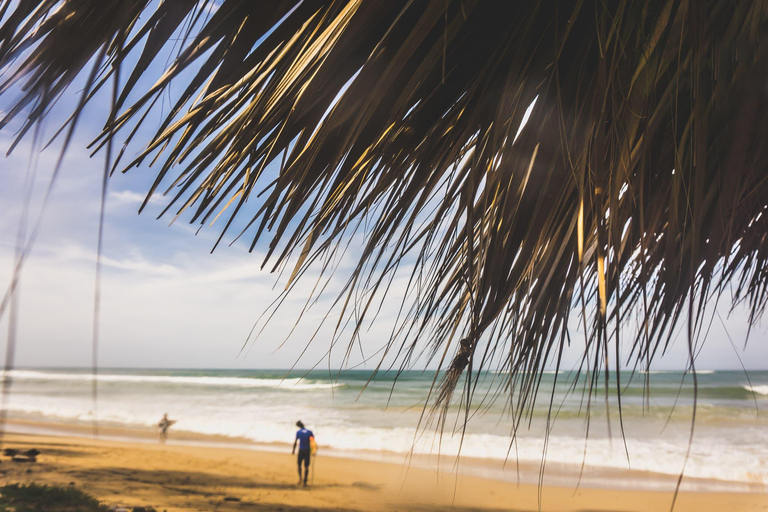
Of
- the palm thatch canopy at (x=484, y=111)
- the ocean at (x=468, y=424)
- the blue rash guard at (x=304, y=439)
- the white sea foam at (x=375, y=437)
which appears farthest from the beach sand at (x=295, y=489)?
the palm thatch canopy at (x=484, y=111)

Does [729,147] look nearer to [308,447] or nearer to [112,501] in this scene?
[112,501]

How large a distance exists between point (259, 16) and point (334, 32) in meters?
0.12

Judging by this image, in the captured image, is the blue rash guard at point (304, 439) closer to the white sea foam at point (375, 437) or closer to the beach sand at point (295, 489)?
the beach sand at point (295, 489)

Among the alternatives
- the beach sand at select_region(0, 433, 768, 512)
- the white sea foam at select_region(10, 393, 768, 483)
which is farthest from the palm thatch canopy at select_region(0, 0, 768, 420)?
the beach sand at select_region(0, 433, 768, 512)

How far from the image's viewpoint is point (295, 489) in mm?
9250

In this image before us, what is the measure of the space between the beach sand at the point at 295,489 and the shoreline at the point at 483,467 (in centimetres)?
36

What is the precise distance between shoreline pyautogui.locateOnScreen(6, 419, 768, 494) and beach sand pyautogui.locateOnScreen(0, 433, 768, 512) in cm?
36

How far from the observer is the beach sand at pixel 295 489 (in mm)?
8117

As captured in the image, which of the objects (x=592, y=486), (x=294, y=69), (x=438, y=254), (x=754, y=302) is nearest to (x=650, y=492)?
(x=592, y=486)

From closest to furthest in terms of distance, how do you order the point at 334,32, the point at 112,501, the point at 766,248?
the point at 334,32
the point at 766,248
the point at 112,501

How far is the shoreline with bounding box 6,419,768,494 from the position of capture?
9711 mm

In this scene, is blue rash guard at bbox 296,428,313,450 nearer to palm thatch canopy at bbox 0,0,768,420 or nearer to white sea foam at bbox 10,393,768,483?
white sea foam at bbox 10,393,768,483

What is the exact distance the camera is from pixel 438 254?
1214 millimetres

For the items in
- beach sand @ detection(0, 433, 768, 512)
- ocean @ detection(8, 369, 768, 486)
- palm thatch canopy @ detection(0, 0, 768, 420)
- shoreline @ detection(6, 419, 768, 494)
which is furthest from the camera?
ocean @ detection(8, 369, 768, 486)
